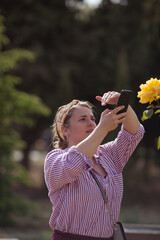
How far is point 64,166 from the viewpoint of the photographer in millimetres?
2279

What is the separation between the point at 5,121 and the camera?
32.4 feet

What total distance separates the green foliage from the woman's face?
22.7 ft

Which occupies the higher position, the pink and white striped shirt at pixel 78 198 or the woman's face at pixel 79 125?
the woman's face at pixel 79 125

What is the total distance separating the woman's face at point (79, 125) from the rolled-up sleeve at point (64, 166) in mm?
175

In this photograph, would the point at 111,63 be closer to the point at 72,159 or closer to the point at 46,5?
the point at 46,5

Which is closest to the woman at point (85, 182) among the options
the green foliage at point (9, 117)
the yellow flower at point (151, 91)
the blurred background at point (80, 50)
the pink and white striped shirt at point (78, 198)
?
the pink and white striped shirt at point (78, 198)

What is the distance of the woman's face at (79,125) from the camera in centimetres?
257

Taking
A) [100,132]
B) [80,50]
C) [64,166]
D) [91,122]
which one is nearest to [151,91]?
[100,132]

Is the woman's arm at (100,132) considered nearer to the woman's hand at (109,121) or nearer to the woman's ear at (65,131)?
the woman's hand at (109,121)

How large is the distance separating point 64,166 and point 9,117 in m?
7.53

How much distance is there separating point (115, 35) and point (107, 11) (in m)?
1.04

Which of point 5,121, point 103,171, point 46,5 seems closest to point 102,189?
point 103,171

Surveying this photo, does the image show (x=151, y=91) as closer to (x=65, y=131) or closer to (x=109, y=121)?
(x=109, y=121)

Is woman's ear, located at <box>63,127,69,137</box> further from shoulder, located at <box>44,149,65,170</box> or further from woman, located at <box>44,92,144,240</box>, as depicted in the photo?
shoulder, located at <box>44,149,65,170</box>
